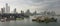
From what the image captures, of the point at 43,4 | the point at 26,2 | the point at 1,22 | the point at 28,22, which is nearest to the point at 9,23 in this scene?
the point at 1,22

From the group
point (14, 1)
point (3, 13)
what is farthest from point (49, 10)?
point (3, 13)

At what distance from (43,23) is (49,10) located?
22 centimetres

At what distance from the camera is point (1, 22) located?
1.95 meters

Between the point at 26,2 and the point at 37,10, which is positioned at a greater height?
the point at 26,2

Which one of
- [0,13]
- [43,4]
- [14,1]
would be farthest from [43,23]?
[0,13]

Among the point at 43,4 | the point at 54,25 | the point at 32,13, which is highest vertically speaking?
the point at 43,4

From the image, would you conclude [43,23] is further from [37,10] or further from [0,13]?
[0,13]

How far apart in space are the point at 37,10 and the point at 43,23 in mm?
224

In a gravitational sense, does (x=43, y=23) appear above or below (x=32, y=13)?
below

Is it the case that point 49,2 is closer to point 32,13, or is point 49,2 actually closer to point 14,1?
point 32,13

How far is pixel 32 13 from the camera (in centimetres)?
197

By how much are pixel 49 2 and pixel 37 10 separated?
9.0 inches

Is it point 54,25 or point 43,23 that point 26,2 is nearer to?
point 43,23

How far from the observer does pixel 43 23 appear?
195 centimetres
